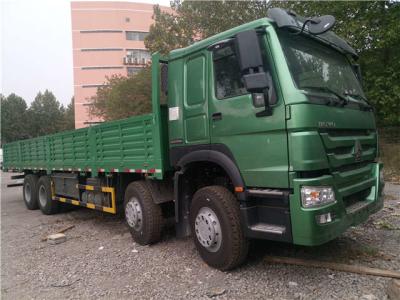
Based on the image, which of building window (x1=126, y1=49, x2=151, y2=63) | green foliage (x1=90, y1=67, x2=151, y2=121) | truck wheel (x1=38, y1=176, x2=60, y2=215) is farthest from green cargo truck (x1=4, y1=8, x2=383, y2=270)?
building window (x1=126, y1=49, x2=151, y2=63)

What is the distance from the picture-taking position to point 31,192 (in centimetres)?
918

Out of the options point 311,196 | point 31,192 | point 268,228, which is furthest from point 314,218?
point 31,192

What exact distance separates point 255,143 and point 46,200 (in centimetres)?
649

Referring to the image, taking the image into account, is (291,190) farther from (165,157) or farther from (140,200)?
(140,200)

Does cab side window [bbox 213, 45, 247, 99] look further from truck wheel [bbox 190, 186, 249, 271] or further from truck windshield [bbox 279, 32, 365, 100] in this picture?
truck wheel [bbox 190, 186, 249, 271]

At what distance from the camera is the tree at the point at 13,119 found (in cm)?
5353

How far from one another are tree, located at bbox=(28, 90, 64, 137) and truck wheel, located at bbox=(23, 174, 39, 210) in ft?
166

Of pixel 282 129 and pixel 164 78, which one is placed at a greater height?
pixel 164 78

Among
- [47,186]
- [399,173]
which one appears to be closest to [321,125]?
[47,186]

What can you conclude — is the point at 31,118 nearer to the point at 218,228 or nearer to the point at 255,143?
the point at 218,228

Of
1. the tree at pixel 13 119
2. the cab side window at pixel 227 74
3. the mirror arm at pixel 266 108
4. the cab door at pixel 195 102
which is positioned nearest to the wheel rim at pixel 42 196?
the cab door at pixel 195 102

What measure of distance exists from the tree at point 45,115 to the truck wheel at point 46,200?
51592mm

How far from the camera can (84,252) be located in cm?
520

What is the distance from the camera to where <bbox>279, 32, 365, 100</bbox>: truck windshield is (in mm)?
3577
